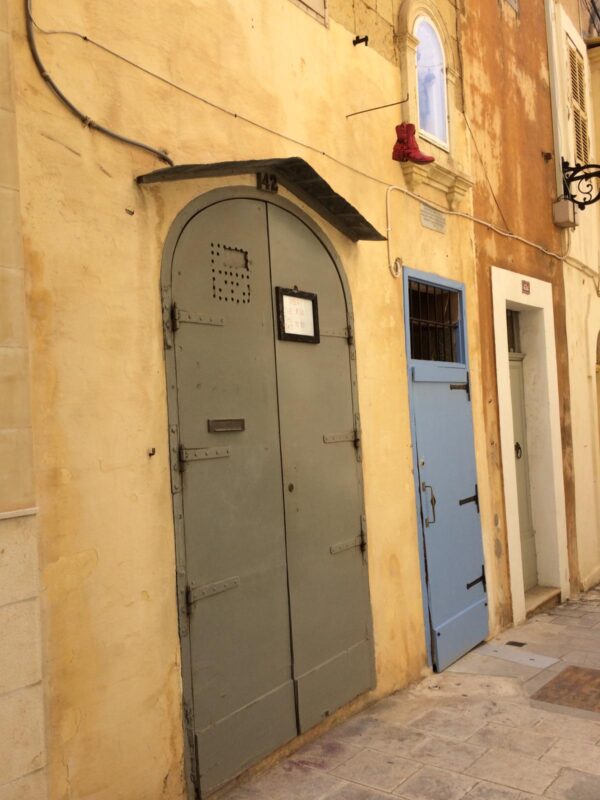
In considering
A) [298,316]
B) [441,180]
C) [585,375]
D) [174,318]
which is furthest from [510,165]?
[174,318]

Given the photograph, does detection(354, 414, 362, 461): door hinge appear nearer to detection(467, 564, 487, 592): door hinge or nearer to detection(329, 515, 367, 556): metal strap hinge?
detection(329, 515, 367, 556): metal strap hinge

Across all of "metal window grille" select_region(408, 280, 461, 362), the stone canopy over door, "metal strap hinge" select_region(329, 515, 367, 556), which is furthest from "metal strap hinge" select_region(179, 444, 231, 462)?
"metal window grille" select_region(408, 280, 461, 362)

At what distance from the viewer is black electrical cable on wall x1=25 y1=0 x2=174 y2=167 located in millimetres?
3018

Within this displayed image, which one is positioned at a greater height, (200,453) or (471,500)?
(200,453)

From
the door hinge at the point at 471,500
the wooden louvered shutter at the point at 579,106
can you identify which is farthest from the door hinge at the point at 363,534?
the wooden louvered shutter at the point at 579,106

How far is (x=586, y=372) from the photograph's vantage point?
927 cm

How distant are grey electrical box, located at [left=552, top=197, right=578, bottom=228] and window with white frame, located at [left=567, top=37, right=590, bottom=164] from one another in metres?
1.11

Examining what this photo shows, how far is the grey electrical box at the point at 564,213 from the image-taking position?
847 centimetres

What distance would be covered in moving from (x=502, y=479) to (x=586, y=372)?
3052 millimetres

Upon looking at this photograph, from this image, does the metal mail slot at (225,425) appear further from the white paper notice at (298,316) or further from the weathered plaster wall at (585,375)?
the weathered plaster wall at (585,375)

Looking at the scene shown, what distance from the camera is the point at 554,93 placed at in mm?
8656

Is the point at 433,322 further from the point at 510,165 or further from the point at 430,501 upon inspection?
the point at 510,165

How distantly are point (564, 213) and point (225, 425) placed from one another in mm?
6044

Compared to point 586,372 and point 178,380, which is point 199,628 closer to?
point 178,380
